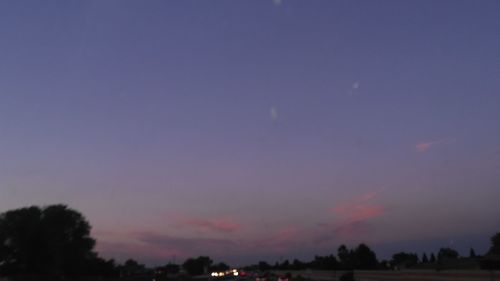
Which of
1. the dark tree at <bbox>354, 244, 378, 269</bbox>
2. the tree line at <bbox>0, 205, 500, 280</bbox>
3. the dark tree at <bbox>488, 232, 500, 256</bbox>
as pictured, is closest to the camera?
the tree line at <bbox>0, 205, 500, 280</bbox>

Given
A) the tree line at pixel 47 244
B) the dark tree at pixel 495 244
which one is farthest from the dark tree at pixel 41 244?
the dark tree at pixel 495 244

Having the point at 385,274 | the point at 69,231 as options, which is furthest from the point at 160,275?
the point at 385,274

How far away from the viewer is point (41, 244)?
106625mm

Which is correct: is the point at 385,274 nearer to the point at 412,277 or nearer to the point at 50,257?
the point at 412,277

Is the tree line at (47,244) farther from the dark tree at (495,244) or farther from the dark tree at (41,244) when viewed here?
the dark tree at (495,244)

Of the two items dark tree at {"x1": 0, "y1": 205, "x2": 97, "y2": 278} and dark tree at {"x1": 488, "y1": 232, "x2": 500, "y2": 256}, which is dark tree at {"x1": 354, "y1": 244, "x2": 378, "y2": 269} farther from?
dark tree at {"x1": 0, "y1": 205, "x2": 97, "y2": 278}

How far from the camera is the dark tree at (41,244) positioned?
4099 inches

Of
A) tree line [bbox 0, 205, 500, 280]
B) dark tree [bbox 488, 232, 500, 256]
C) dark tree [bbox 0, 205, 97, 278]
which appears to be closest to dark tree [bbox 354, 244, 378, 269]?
dark tree [bbox 488, 232, 500, 256]

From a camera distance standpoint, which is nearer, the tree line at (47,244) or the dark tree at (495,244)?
the tree line at (47,244)

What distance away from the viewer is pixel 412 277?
72438mm

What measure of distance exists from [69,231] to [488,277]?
8163cm

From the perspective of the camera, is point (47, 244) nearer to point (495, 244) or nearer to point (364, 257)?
point (495, 244)

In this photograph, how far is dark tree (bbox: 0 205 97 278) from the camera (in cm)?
10412

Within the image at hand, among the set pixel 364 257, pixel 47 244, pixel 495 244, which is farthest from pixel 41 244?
pixel 364 257
